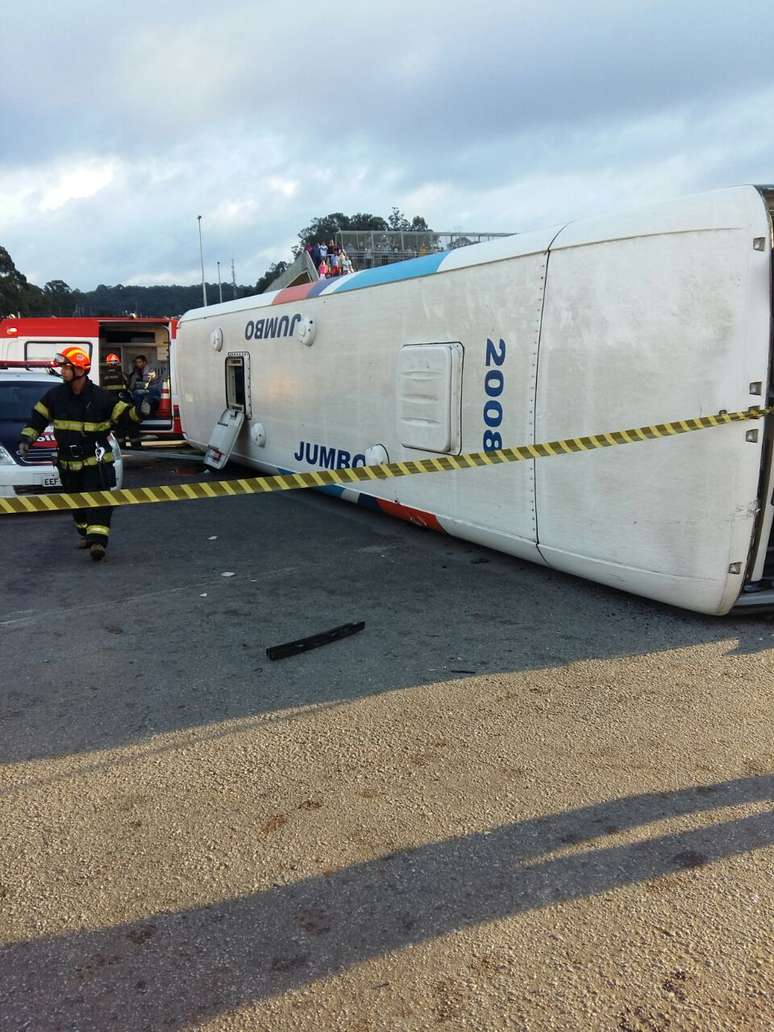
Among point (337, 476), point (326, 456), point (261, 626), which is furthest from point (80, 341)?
point (261, 626)

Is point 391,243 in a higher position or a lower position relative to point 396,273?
higher

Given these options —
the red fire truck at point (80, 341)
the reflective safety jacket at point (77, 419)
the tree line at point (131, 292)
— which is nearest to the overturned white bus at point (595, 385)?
the reflective safety jacket at point (77, 419)

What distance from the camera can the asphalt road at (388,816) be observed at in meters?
2.26

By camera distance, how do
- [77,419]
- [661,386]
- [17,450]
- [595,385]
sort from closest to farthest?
1. [661,386]
2. [595,385]
3. [77,419]
4. [17,450]

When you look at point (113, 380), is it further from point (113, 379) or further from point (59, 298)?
point (59, 298)

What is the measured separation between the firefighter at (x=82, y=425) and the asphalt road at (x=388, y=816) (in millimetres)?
1403

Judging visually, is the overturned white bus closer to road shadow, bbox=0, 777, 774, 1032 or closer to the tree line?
road shadow, bbox=0, 777, 774, 1032

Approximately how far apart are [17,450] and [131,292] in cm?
11787

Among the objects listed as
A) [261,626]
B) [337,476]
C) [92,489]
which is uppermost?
[337,476]

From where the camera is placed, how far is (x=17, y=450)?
8.95 m

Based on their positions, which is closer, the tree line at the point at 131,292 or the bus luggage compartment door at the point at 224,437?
the bus luggage compartment door at the point at 224,437

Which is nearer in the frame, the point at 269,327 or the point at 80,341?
the point at 269,327

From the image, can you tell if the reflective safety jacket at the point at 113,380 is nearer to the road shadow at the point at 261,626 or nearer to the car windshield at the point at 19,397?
the car windshield at the point at 19,397

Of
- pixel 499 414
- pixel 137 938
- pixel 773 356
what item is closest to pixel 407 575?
pixel 499 414
